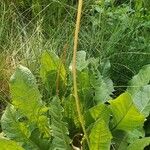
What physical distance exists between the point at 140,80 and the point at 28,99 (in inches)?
19.9

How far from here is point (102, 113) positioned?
6.00 feet

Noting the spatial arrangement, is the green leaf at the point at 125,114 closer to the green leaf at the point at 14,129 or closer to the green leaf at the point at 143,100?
the green leaf at the point at 143,100

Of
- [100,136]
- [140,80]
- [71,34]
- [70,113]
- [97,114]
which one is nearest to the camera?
[100,136]

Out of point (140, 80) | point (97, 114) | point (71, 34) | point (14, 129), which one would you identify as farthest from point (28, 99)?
point (71, 34)

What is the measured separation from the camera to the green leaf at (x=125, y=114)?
5.70 ft

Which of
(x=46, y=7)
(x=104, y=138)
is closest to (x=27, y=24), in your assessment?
(x=46, y=7)

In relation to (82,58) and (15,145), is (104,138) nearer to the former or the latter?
(15,145)

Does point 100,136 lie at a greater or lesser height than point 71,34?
lesser

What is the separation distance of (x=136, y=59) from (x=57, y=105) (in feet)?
2.30

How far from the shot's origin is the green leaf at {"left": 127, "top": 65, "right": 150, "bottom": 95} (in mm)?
2051

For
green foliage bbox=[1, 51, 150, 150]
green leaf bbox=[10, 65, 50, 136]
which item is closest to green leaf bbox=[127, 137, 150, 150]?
green foliage bbox=[1, 51, 150, 150]

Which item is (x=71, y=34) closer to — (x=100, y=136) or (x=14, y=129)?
(x=14, y=129)

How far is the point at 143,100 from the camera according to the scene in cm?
192

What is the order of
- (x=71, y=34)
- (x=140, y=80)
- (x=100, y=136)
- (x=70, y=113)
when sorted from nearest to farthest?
(x=100, y=136)
(x=70, y=113)
(x=140, y=80)
(x=71, y=34)
